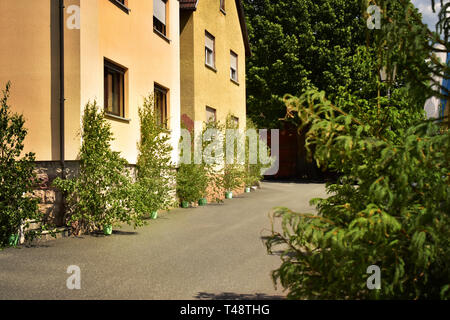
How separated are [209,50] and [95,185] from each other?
36.4ft

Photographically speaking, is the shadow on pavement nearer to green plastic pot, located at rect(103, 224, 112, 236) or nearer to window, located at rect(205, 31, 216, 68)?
green plastic pot, located at rect(103, 224, 112, 236)

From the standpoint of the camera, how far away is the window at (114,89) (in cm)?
1117

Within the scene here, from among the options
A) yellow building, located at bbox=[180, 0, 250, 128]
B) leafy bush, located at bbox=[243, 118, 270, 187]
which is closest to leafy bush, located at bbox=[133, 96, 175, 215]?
yellow building, located at bbox=[180, 0, 250, 128]

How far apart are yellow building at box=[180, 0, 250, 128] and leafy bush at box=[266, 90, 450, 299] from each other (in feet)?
45.2

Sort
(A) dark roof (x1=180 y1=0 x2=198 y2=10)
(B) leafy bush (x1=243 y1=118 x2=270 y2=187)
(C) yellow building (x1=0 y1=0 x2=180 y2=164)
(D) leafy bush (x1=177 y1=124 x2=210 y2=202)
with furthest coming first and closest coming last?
(B) leafy bush (x1=243 y1=118 x2=270 y2=187) < (A) dark roof (x1=180 y1=0 x2=198 y2=10) < (D) leafy bush (x1=177 y1=124 x2=210 y2=202) < (C) yellow building (x1=0 y1=0 x2=180 y2=164)

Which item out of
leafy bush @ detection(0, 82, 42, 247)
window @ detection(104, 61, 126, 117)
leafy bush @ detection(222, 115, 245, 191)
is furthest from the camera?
leafy bush @ detection(222, 115, 245, 191)

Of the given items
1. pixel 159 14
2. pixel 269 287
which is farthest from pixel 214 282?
pixel 159 14

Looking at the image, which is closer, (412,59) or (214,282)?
(412,59)

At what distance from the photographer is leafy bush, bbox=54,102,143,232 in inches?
358

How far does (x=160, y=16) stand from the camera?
579 inches

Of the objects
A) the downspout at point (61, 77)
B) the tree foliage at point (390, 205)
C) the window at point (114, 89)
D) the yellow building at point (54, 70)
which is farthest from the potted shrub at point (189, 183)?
the tree foliage at point (390, 205)

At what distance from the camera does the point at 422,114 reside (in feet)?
12.6
